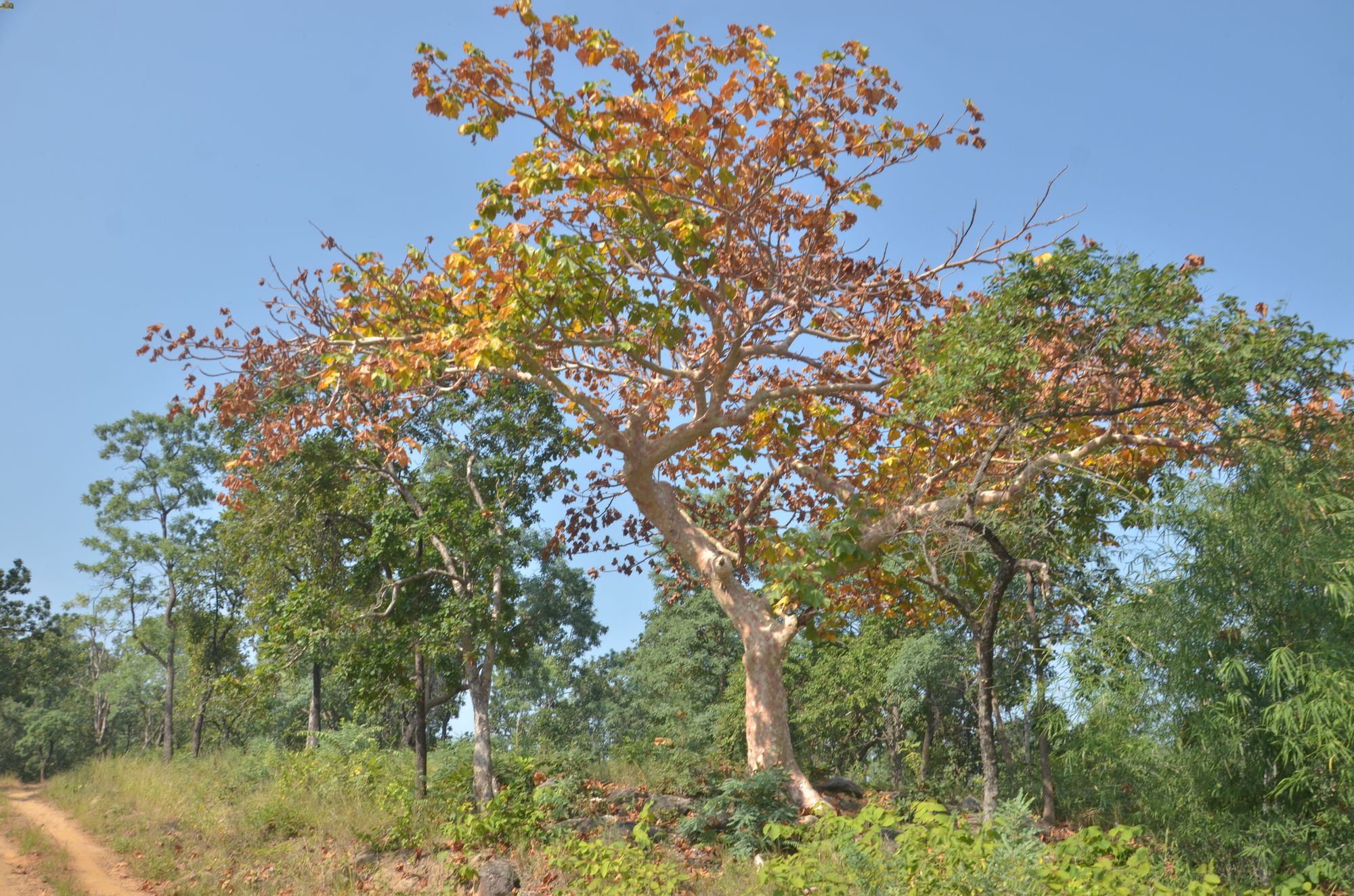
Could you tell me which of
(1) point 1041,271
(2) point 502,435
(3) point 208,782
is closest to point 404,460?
(2) point 502,435

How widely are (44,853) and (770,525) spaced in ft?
31.9

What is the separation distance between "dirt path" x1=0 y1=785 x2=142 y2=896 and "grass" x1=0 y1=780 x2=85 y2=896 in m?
0.08

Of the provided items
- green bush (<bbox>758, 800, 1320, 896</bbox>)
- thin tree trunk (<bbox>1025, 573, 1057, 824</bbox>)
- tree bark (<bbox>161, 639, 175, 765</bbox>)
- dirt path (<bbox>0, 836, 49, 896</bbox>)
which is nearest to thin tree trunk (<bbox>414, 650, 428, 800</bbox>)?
dirt path (<bbox>0, 836, 49, 896</bbox>)

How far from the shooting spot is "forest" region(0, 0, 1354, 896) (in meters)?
6.72

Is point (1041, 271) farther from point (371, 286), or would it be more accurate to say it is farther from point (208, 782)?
point (208, 782)

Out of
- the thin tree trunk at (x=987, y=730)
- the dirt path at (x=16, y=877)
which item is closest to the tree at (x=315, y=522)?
the dirt path at (x=16, y=877)

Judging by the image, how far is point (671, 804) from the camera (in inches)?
395

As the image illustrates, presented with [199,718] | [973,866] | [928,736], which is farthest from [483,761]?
[199,718]

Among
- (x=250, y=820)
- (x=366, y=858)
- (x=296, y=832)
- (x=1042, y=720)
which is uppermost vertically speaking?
(x=1042, y=720)

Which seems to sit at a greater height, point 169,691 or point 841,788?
point 169,691

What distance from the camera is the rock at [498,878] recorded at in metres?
7.97

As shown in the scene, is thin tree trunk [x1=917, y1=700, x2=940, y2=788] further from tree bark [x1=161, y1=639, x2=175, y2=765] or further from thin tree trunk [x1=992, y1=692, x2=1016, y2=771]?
tree bark [x1=161, y1=639, x2=175, y2=765]

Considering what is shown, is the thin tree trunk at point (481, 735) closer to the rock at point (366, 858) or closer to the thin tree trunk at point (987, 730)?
the rock at point (366, 858)

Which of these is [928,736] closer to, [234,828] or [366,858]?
[366,858]
